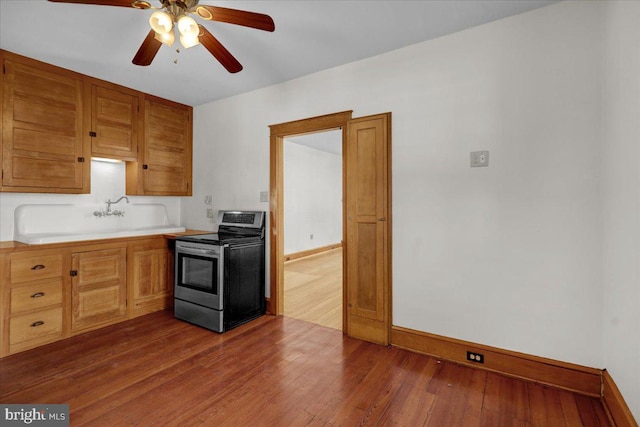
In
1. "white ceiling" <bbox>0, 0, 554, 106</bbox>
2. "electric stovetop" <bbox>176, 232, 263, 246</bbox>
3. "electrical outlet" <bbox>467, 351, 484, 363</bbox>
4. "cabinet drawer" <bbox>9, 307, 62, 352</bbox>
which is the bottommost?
"electrical outlet" <bbox>467, 351, 484, 363</bbox>

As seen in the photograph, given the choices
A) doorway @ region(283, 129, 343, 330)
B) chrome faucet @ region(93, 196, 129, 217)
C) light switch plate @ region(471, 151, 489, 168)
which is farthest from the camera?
doorway @ region(283, 129, 343, 330)

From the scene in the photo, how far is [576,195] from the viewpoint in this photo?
202 cm

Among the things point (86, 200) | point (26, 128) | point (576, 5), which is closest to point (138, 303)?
point (86, 200)

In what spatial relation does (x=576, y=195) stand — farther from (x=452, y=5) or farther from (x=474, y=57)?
(x=452, y=5)

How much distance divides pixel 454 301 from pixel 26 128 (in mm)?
3953

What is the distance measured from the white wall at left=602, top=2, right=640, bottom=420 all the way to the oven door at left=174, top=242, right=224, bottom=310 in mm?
2886

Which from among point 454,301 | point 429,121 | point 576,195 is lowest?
point 454,301

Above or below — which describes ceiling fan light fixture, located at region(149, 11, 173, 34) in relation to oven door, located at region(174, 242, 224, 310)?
above

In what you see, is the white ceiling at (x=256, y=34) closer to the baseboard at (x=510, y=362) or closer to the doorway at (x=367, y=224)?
the doorway at (x=367, y=224)

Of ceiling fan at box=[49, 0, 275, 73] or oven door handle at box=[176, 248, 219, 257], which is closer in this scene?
ceiling fan at box=[49, 0, 275, 73]

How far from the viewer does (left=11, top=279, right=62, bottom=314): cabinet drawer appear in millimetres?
2570

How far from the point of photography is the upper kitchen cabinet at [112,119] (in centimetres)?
320

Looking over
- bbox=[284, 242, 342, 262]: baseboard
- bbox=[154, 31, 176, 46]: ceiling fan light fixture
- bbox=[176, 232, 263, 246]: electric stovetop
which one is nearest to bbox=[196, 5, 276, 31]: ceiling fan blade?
bbox=[154, 31, 176, 46]: ceiling fan light fixture

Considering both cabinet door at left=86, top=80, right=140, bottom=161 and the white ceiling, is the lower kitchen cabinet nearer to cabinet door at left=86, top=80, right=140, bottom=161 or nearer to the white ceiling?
cabinet door at left=86, top=80, right=140, bottom=161
